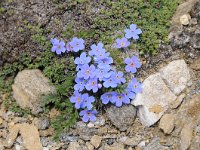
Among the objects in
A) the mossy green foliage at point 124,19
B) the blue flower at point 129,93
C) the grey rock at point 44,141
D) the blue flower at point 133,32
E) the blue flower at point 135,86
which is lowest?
the grey rock at point 44,141

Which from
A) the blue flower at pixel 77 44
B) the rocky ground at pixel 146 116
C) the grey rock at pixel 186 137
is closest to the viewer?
the grey rock at pixel 186 137

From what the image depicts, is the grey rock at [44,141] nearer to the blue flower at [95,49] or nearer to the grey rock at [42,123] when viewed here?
the grey rock at [42,123]

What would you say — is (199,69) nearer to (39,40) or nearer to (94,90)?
(94,90)

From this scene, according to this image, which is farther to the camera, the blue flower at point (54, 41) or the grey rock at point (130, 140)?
the blue flower at point (54, 41)

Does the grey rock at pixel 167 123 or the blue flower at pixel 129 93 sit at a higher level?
the blue flower at pixel 129 93

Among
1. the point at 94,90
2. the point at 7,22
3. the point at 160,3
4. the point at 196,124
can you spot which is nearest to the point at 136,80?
the point at 94,90

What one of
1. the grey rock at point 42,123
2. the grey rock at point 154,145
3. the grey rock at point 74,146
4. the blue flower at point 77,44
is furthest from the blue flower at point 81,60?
the grey rock at point 154,145

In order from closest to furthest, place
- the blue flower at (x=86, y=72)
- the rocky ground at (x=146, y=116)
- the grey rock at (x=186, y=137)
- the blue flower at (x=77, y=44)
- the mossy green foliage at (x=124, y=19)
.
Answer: the grey rock at (x=186, y=137) → the rocky ground at (x=146, y=116) → the blue flower at (x=86, y=72) → the blue flower at (x=77, y=44) → the mossy green foliage at (x=124, y=19)

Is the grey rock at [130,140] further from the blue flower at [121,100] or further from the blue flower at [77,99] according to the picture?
the blue flower at [77,99]
